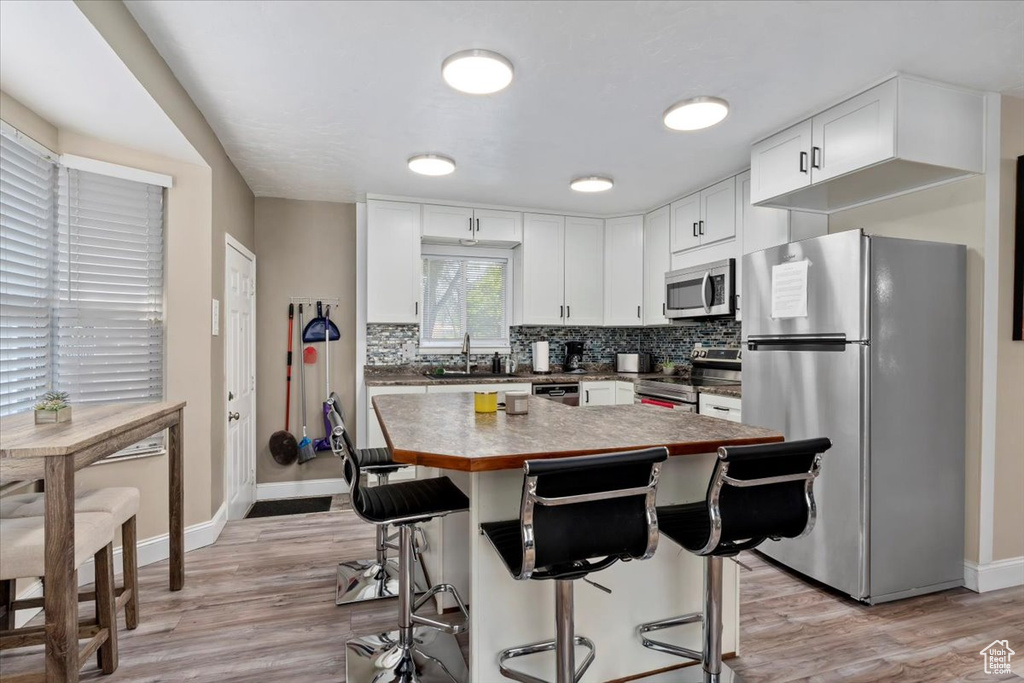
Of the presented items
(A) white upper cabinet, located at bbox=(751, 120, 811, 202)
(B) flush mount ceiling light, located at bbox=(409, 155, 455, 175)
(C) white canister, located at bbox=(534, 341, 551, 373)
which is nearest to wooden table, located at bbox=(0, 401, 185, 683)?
(B) flush mount ceiling light, located at bbox=(409, 155, 455, 175)

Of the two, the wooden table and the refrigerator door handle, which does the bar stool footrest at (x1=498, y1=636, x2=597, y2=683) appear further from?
the refrigerator door handle

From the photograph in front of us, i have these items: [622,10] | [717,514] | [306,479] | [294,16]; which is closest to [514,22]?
[622,10]

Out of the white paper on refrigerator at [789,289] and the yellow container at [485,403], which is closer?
the yellow container at [485,403]

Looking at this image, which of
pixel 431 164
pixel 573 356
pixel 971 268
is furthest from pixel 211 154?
pixel 971 268

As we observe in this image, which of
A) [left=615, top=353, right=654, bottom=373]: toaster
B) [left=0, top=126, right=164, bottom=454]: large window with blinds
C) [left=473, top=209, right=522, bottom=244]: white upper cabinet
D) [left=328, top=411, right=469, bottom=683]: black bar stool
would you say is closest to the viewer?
[left=328, top=411, right=469, bottom=683]: black bar stool

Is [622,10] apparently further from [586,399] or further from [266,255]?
[266,255]

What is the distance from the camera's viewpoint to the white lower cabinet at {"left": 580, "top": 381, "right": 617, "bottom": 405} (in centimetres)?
455

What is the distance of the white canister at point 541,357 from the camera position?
4.88 meters

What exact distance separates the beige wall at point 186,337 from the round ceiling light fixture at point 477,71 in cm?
174

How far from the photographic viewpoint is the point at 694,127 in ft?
8.93

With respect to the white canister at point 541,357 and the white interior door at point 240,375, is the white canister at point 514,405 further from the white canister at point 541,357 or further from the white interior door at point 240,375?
the white canister at point 541,357

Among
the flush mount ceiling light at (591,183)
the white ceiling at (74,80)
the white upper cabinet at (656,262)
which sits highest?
the flush mount ceiling light at (591,183)

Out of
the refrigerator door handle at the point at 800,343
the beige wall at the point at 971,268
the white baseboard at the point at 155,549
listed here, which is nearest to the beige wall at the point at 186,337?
the white baseboard at the point at 155,549

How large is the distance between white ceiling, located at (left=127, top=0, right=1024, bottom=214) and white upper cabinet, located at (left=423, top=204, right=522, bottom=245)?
1046 millimetres
